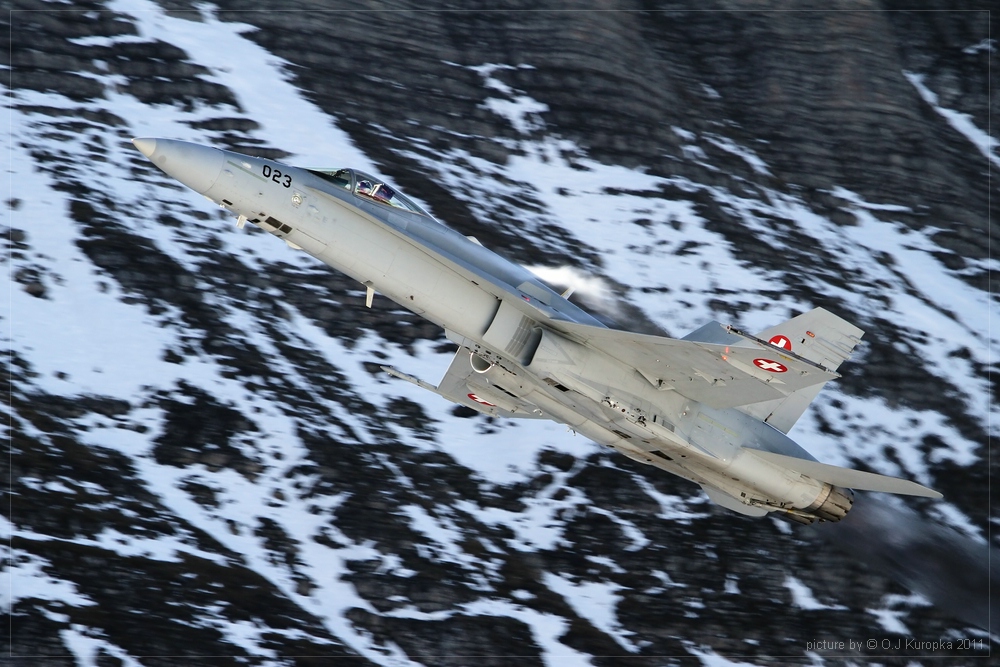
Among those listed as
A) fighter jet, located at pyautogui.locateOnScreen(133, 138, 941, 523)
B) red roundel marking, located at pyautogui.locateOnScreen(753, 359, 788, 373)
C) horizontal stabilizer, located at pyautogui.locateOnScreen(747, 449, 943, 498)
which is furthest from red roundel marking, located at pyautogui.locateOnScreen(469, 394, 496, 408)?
red roundel marking, located at pyautogui.locateOnScreen(753, 359, 788, 373)

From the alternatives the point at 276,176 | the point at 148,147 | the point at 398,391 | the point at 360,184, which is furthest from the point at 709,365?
the point at 398,391

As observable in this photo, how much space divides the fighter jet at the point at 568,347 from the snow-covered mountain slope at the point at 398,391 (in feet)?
29.8

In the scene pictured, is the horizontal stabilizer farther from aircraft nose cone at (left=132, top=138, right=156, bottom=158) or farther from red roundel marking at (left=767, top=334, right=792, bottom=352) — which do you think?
aircraft nose cone at (left=132, top=138, right=156, bottom=158)

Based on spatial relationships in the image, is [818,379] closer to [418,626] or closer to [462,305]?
[462,305]

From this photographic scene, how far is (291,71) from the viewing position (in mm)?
53438

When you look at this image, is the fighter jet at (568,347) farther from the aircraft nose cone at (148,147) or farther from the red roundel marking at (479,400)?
the red roundel marking at (479,400)

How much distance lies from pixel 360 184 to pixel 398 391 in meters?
17.7

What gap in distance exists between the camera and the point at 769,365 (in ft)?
71.6

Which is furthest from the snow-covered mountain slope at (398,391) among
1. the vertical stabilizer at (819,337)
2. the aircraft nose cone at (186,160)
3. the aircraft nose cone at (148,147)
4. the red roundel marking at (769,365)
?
the aircraft nose cone at (148,147)

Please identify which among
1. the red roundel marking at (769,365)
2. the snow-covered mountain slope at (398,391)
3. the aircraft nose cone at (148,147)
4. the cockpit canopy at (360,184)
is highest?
the aircraft nose cone at (148,147)

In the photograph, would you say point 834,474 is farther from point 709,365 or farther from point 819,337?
point 709,365

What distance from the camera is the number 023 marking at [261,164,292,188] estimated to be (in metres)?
20.2

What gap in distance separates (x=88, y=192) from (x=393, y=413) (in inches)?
632

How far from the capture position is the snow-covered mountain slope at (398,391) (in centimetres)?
3070
